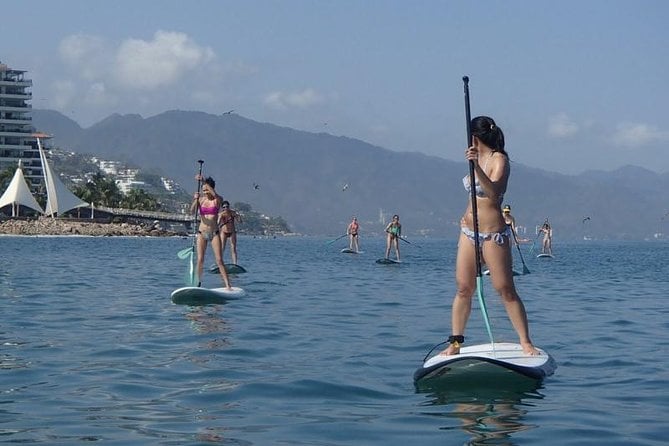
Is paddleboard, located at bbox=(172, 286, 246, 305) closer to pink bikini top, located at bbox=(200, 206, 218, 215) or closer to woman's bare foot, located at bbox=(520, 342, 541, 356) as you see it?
pink bikini top, located at bbox=(200, 206, 218, 215)

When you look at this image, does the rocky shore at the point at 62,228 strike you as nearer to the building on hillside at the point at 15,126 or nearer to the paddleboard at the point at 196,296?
the building on hillside at the point at 15,126

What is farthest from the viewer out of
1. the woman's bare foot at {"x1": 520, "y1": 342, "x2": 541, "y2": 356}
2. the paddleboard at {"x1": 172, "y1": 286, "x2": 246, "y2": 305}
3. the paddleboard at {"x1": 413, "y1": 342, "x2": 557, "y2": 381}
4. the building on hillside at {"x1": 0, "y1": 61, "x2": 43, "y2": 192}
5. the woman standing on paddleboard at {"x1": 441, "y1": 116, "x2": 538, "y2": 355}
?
the building on hillside at {"x1": 0, "y1": 61, "x2": 43, "y2": 192}

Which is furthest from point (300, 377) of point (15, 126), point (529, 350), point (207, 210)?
point (15, 126)

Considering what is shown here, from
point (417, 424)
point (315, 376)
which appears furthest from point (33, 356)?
point (417, 424)

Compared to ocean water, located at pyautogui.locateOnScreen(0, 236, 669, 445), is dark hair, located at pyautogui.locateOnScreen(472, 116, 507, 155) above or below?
above

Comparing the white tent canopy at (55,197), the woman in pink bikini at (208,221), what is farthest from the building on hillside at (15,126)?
the woman in pink bikini at (208,221)

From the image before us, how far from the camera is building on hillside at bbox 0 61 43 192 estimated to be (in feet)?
600

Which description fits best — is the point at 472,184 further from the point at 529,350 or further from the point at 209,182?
the point at 209,182

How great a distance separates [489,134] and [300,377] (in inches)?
120

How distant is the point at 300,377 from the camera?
11031 millimetres

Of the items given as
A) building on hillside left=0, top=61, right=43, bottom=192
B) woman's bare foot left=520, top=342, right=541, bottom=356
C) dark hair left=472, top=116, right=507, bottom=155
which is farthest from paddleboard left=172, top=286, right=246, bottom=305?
building on hillside left=0, top=61, right=43, bottom=192

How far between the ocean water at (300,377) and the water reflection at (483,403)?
0.06ft

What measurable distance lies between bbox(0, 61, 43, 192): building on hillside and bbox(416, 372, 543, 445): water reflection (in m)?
179

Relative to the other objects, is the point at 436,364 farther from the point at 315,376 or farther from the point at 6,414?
the point at 6,414
